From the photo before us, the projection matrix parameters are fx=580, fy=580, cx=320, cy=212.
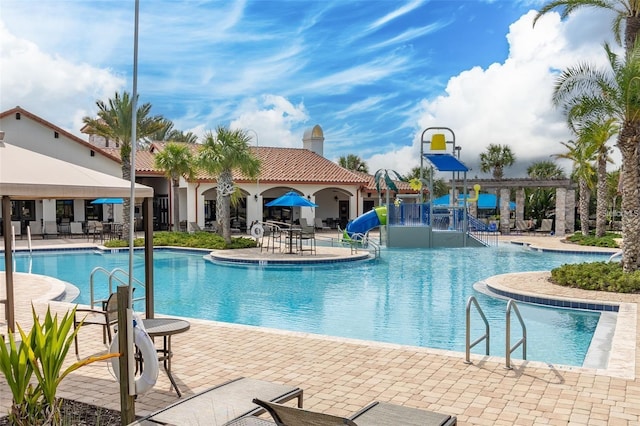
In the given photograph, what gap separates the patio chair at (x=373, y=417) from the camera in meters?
3.26

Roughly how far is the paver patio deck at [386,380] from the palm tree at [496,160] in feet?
123

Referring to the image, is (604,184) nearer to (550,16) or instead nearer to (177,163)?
(550,16)

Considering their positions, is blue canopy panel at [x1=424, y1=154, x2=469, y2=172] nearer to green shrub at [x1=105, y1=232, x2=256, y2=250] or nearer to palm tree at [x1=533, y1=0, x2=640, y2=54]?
Answer: green shrub at [x1=105, y1=232, x2=256, y2=250]

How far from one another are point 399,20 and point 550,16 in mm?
4305

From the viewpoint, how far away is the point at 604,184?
80.9 ft

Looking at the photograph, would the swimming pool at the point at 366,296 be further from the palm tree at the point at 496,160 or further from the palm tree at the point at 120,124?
the palm tree at the point at 496,160

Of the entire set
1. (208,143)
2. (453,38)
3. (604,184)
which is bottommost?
(604,184)

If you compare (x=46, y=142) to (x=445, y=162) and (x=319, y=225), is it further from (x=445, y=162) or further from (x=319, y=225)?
(x=445, y=162)

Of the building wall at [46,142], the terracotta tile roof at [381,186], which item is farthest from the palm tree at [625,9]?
the building wall at [46,142]

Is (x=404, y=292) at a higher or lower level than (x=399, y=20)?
lower

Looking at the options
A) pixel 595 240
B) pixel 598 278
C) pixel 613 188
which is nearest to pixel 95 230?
pixel 598 278

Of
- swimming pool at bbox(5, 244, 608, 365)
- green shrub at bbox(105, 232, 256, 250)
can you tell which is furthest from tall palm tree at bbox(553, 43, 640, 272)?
green shrub at bbox(105, 232, 256, 250)

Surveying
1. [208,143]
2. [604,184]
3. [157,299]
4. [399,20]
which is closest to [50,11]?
[157,299]

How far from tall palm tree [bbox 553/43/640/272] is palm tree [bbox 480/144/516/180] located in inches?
1226
